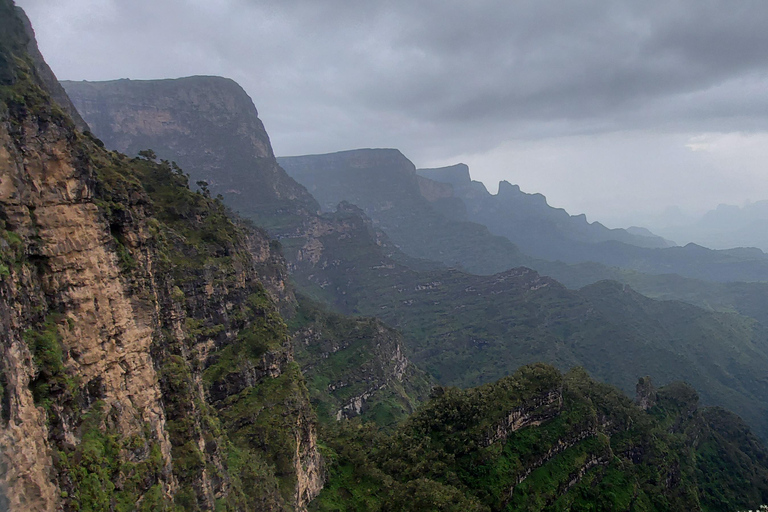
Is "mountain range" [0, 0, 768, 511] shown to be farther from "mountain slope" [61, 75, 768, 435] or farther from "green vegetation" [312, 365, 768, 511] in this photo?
"mountain slope" [61, 75, 768, 435]

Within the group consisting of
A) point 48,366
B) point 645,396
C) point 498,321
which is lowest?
point 498,321

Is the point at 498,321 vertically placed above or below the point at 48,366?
below

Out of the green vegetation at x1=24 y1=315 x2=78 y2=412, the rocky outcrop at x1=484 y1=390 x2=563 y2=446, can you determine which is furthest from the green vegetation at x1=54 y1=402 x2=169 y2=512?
the rocky outcrop at x1=484 y1=390 x2=563 y2=446

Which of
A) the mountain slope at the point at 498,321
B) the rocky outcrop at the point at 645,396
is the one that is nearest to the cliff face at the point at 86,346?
the rocky outcrop at the point at 645,396

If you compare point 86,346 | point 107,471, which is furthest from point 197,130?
point 107,471

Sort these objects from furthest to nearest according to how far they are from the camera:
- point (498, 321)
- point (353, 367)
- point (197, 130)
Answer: point (197, 130)
point (498, 321)
point (353, 367)

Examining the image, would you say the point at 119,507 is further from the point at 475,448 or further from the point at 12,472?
the point at 475,448

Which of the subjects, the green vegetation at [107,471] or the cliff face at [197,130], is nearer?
the green vegetation at [107,471]

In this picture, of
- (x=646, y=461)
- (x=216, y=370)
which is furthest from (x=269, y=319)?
(x=646, y=461)

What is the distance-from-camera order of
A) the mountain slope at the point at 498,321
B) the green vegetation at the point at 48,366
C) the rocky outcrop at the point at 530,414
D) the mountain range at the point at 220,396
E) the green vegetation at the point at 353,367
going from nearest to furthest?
the green vegetation at the point at 48,366 < the mountain range at the point at 220,396 < the rocky outcrop at the point at 530,414 < the green vegetation at the point at 353,367 < the mountain slope at the point at 498,321

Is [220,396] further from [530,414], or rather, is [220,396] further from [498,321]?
[498,321]

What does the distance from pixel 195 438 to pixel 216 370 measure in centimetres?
1413

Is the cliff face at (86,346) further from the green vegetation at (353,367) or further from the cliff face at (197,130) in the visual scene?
the cliff face at (197,130)

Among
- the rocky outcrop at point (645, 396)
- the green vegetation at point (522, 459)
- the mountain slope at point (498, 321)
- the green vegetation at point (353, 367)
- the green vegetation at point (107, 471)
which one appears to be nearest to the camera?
the green vegetation at point (107, 471)
